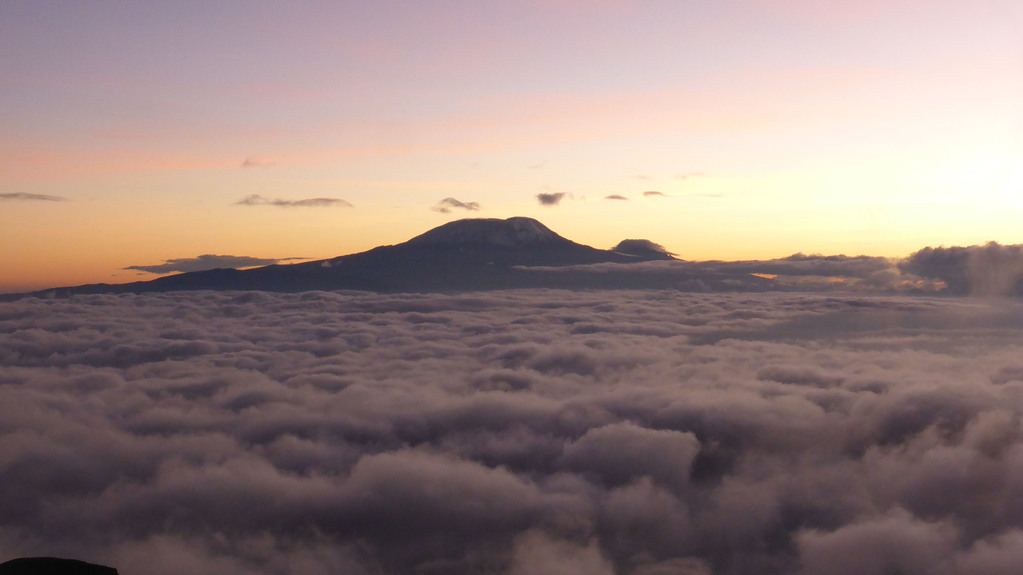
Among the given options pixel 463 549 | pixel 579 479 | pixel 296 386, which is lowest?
pixel 463 549

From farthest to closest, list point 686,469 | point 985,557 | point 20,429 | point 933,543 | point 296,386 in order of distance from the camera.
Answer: point 296,386
point 686,469
point 20,429
point 933,543
point 985,557

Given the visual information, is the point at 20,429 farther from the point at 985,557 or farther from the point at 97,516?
the point at 985,557

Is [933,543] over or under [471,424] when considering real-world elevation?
under

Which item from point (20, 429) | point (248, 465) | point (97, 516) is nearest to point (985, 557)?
point (248, 465)

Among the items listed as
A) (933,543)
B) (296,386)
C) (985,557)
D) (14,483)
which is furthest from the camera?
(296,386)

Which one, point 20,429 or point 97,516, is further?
point 20,429

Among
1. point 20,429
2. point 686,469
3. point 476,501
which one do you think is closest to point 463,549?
point 476,501
